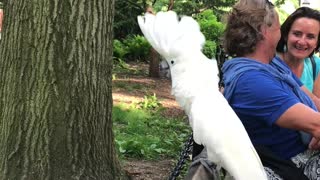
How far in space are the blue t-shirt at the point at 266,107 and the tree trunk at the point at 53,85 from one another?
136cm

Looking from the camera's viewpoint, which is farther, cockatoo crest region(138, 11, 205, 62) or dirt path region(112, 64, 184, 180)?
dirt path region(112, 64, 184, 180)

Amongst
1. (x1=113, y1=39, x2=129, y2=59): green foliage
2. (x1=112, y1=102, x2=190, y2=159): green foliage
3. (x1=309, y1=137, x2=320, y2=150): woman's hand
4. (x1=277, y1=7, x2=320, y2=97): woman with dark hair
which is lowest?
(x1=112, y1=102, x2=190, y2=159): green foliage

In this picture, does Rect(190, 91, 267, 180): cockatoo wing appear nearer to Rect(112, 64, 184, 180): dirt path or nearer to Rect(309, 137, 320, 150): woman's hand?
Rect(309, 137, 320, 150): woman's hand

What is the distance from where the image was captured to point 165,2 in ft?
38.9

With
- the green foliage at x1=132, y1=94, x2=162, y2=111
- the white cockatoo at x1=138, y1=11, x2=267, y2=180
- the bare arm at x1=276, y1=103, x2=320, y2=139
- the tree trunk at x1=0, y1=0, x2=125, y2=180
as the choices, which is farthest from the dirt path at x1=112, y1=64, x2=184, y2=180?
the white cockatoo at x1=138, y1=11, x2=267, y2=180

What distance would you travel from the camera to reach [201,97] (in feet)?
6.77

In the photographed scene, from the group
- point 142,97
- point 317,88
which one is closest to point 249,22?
point 317,88

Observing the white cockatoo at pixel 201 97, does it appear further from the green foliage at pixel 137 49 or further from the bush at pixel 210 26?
the green foliage at pixel 137 49

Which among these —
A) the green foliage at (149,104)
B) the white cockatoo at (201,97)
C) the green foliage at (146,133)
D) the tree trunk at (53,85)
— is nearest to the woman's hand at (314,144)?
the white cockatoo at (201,97)

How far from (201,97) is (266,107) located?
1.40 ft

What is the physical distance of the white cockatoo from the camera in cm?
204

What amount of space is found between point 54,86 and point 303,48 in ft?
4.82

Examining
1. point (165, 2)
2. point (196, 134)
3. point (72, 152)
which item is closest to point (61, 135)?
point (72, 152)

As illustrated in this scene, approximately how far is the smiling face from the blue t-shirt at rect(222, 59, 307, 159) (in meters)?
0.86
